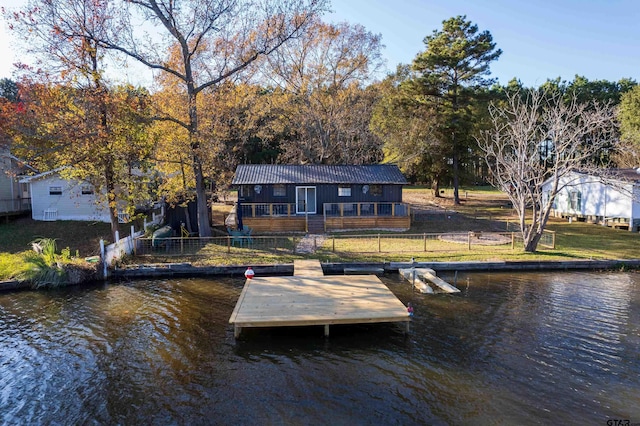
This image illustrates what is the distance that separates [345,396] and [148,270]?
435 inches

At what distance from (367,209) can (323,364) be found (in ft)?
55.4

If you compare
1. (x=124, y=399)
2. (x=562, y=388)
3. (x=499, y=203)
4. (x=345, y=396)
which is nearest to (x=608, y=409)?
(x=562, y=388)

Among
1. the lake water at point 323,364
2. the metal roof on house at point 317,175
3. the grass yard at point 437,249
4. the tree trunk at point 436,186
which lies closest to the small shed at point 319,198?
the metal roof on house at point 317,175

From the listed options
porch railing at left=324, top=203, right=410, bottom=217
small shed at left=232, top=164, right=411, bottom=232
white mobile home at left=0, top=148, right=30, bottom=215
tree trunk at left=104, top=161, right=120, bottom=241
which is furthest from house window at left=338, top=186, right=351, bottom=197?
white mobile home at left=0, top=148, right=30, bottom=215

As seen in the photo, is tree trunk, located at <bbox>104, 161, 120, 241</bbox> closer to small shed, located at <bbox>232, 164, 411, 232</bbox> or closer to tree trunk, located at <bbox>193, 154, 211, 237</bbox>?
tree trunk, located at <bbox>193, 154, 211, 237</bbox>

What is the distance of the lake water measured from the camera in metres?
7.02

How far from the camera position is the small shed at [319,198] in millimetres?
23922

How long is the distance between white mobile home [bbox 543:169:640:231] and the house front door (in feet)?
45.0

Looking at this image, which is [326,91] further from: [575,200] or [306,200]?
[575,200]

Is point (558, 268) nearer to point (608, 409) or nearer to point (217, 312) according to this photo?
point (608, 409)

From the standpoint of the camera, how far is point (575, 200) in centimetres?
2923

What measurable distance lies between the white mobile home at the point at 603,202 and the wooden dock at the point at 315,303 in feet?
52.5

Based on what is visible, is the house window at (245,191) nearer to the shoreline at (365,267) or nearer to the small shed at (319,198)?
the small shed at (319,198)

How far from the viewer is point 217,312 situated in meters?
11.8
